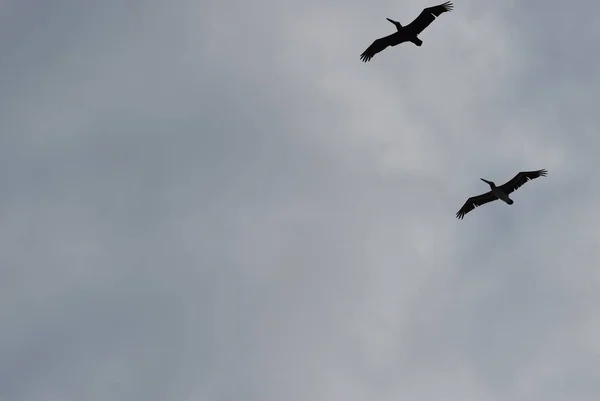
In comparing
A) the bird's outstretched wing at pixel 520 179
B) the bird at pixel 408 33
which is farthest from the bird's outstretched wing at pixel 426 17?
the bird's outstretched wing at pixel 520 179

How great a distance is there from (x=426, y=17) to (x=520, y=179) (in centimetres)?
1765

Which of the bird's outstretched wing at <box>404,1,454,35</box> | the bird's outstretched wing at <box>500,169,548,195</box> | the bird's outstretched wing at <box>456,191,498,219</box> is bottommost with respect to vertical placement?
the bird's outstretched wing at <box>500,169,548,195</box>

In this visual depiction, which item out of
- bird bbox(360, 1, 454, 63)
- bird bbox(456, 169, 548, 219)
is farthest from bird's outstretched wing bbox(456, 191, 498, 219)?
bird bbox(360, 1, 454, 63)

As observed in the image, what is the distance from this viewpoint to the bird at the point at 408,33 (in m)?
72.2

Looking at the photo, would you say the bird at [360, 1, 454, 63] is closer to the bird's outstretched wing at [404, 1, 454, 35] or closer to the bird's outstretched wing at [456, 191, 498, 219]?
the bird's outstretched wing at [404, 1, 454, 35]

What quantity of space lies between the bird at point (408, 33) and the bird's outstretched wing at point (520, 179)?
50.9 ft

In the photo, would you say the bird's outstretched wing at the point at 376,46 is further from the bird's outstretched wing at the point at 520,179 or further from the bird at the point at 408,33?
the bird's outstretched wing at the point at 520,179

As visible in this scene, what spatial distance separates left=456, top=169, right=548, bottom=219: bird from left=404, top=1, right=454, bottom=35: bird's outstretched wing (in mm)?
16393

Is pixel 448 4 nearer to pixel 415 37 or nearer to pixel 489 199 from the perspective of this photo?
pixel 415 37

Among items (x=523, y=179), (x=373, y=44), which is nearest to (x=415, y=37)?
(x=373, y=44)

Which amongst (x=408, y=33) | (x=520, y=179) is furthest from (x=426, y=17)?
(x=520, y=179)

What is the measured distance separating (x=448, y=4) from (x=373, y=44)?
7.13 meters

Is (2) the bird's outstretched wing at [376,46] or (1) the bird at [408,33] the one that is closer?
(1) the bird at [408,33]

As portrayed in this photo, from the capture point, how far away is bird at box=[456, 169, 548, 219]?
7800 centimetres
